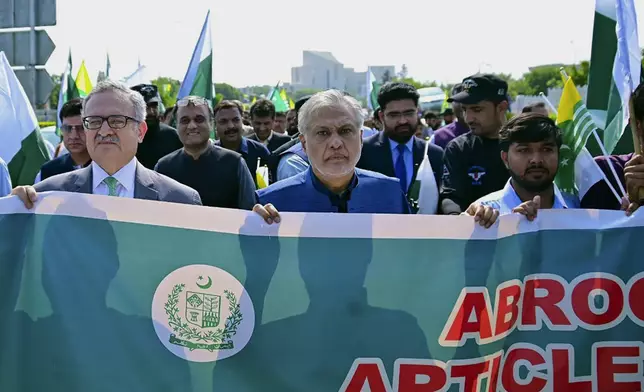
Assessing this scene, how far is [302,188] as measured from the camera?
11.4ft

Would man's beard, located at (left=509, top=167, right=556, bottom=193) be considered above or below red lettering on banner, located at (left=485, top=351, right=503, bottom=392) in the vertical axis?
above

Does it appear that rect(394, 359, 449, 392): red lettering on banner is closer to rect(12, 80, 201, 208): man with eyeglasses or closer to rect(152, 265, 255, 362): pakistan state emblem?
rect(152, 265, 255, 362): pakistan state emblem

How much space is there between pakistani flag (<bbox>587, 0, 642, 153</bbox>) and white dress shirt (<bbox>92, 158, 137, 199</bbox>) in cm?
230

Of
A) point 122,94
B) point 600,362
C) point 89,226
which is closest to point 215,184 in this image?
point 122,94

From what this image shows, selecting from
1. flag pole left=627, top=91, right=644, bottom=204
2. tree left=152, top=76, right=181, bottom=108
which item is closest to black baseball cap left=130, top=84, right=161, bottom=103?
flag pole left=627, top=91, right=644, bottom=204

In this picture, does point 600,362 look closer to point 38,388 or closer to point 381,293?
point 381,293

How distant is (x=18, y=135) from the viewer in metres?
5.68

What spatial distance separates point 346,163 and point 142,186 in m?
0.87

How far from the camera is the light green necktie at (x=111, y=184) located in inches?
135

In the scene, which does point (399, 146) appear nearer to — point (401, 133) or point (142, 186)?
point (401, 133)

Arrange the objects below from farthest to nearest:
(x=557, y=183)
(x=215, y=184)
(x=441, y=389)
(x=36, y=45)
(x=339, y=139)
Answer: (x=36, y=45)
(x=215, y=184)
(x=557, y=183)
(x=339, y=139)
(x=441, y=389)

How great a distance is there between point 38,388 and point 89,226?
62 centimetres

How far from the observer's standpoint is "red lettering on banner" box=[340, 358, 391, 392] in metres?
2.94

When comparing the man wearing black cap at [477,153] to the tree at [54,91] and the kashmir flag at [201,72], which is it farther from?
the tree at [54,91]
